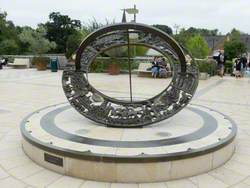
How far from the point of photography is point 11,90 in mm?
12414

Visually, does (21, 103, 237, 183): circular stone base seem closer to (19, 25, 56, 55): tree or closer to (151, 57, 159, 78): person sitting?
(151, 57, 159, 78): person sitting

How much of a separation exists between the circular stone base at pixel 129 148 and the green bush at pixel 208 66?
10432 mm

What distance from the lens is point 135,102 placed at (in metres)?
6.09

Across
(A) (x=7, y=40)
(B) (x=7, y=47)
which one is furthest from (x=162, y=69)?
(A) (x=7, y=40)

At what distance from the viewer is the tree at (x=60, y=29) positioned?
148ft

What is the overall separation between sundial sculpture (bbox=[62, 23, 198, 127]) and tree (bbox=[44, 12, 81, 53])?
39064 mm

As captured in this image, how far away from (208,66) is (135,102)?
Result: 11368 millimetres

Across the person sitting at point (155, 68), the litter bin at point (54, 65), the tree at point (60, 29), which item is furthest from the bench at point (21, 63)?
the tree at point (60, 29)

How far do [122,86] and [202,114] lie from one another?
23.0 ft

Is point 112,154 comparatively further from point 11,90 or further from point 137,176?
point 11,90

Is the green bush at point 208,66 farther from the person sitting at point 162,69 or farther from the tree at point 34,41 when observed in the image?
the tree at point 34,41

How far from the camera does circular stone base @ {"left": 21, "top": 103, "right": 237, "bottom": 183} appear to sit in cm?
444

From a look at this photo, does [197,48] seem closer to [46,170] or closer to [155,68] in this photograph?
[155,68]

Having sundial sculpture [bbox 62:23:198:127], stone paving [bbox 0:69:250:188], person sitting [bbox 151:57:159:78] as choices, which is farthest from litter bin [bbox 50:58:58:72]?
sundial sculpture [bbox 62:23:198:127]
